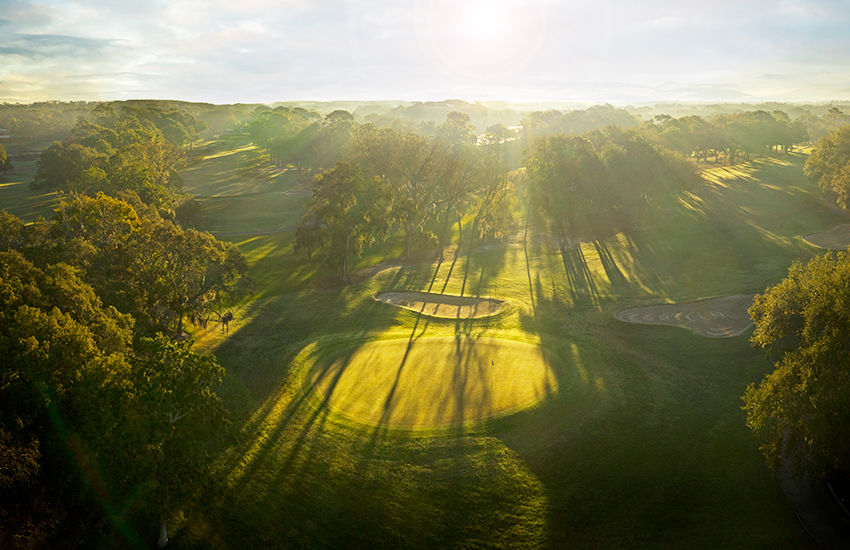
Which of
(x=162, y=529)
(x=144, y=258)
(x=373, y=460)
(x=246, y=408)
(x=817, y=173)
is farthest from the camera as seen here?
(x=817, y=173)

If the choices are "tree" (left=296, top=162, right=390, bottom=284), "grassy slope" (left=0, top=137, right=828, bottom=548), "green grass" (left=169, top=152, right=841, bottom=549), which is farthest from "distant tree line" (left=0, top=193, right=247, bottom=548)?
"tree" (left=296, top=162, right=390, bottom=284)

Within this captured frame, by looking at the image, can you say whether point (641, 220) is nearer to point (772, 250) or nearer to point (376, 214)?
Answer: point (772, 250)

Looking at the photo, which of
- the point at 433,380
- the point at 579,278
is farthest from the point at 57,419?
the point at 579,278

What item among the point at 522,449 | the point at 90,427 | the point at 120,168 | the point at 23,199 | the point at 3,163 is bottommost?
the point at 522,449

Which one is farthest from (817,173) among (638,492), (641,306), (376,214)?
(638,492)

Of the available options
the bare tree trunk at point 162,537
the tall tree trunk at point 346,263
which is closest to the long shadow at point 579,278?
the tall tree trunk at point 346,263

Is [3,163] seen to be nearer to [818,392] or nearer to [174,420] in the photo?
[174,420]
